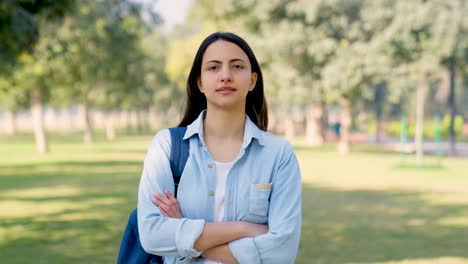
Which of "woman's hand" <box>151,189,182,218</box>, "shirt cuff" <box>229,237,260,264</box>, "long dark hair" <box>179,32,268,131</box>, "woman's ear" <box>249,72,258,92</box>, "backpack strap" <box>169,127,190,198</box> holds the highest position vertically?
"woman's ear" <box>249,72,258,92</box>

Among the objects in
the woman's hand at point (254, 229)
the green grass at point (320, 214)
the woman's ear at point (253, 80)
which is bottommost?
the green grass at point (320, 214)

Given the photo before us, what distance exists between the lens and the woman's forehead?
2936 mm

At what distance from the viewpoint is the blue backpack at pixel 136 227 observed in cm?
294

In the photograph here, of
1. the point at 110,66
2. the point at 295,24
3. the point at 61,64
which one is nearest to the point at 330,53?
the point at 295,24

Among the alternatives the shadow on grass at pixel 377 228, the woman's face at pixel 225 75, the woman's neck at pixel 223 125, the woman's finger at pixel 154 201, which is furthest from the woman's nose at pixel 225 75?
the shadow on grass at pixel 377 228

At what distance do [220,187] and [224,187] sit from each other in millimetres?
17

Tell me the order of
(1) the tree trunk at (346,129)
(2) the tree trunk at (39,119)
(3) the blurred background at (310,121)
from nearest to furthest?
(3) the blurred background at (310,121)
(2) the tree trunk at (39,119)
(1) the tree trunk at (346,129)

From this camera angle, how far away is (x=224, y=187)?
2.87 m

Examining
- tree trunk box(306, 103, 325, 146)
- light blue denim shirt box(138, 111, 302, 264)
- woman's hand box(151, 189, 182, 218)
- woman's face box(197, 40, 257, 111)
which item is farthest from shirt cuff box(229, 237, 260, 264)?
tree trunk box(306, 103, 325, 146)

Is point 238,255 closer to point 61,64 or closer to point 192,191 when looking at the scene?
point 192,191

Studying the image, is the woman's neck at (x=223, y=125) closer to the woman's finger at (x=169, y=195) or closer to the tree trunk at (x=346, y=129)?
the woman's finger at (x=169, y=195)

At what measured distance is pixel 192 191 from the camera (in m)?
2.88

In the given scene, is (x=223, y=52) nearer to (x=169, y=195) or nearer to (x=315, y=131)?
(x=169, y=195)

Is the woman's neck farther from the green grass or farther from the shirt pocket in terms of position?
the green grass
